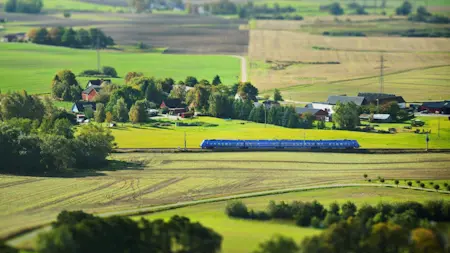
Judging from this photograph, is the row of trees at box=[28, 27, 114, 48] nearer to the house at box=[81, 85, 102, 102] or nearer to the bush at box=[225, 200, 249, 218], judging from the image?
the house at box=[81, 85, 102, 102]

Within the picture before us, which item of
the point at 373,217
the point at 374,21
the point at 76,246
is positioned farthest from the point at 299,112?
the point at 374,21

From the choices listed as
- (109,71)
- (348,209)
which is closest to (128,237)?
(348,209)

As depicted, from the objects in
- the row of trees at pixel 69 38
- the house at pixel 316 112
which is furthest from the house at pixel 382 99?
the row of trees at pixel 69 38

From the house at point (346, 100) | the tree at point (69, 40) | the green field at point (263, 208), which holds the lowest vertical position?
the green field at point (263, 208)

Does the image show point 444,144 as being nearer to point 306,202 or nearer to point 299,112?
point 299,112

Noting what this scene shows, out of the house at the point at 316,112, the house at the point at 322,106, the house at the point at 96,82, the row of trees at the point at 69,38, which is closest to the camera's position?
the house at the point at 316,112

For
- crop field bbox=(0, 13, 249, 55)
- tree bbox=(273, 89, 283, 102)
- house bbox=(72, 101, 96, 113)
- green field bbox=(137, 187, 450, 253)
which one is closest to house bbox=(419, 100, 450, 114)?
tree bbox=(273, 89, 283, 102)

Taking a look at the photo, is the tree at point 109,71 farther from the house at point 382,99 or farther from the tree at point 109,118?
the house at point 382,99
